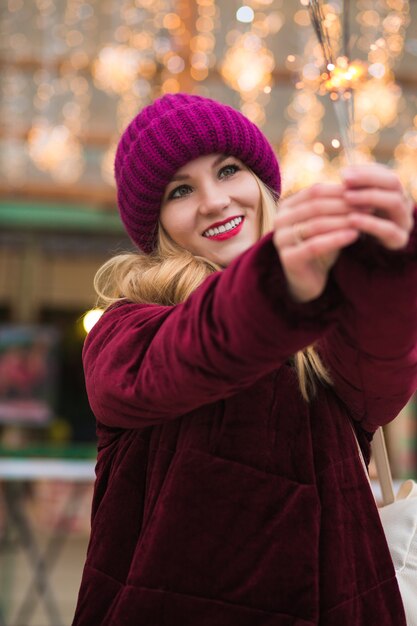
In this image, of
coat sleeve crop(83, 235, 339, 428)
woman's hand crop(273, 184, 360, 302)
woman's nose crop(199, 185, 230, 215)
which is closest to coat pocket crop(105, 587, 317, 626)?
coat sleeve crop(83, 235, 339, 428)

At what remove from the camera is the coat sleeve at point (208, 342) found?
590mm

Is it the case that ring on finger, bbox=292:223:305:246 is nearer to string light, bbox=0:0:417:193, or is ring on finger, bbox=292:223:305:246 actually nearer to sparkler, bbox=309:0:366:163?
sparkler, bbox=309:0:366:163

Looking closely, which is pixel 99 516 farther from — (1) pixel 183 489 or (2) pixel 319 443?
(2) pixel 319 443

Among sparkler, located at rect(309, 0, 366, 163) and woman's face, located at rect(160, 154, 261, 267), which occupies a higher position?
sparkler, located at rect(309, 0, 366, 163)

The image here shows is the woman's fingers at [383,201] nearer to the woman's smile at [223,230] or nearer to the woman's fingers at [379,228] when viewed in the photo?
the woman's fingers at [379,228]

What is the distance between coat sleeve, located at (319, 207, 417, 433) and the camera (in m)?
0.58

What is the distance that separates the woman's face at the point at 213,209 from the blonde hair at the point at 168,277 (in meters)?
0.02

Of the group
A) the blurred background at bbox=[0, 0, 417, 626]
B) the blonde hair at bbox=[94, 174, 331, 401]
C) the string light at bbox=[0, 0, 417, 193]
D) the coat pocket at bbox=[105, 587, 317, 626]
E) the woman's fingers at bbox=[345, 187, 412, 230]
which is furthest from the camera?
the string light at bbox=[0, 0, 417, 193]

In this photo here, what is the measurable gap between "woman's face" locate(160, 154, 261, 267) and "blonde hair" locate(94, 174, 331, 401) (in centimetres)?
2

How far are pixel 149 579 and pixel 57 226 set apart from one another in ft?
16.6

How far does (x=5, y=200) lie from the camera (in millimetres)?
5383

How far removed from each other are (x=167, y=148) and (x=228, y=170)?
Result: 0.09 meters

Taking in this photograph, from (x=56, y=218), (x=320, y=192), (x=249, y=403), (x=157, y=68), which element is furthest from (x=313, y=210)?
(x=56, y=218)

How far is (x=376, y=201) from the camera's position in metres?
0.54
